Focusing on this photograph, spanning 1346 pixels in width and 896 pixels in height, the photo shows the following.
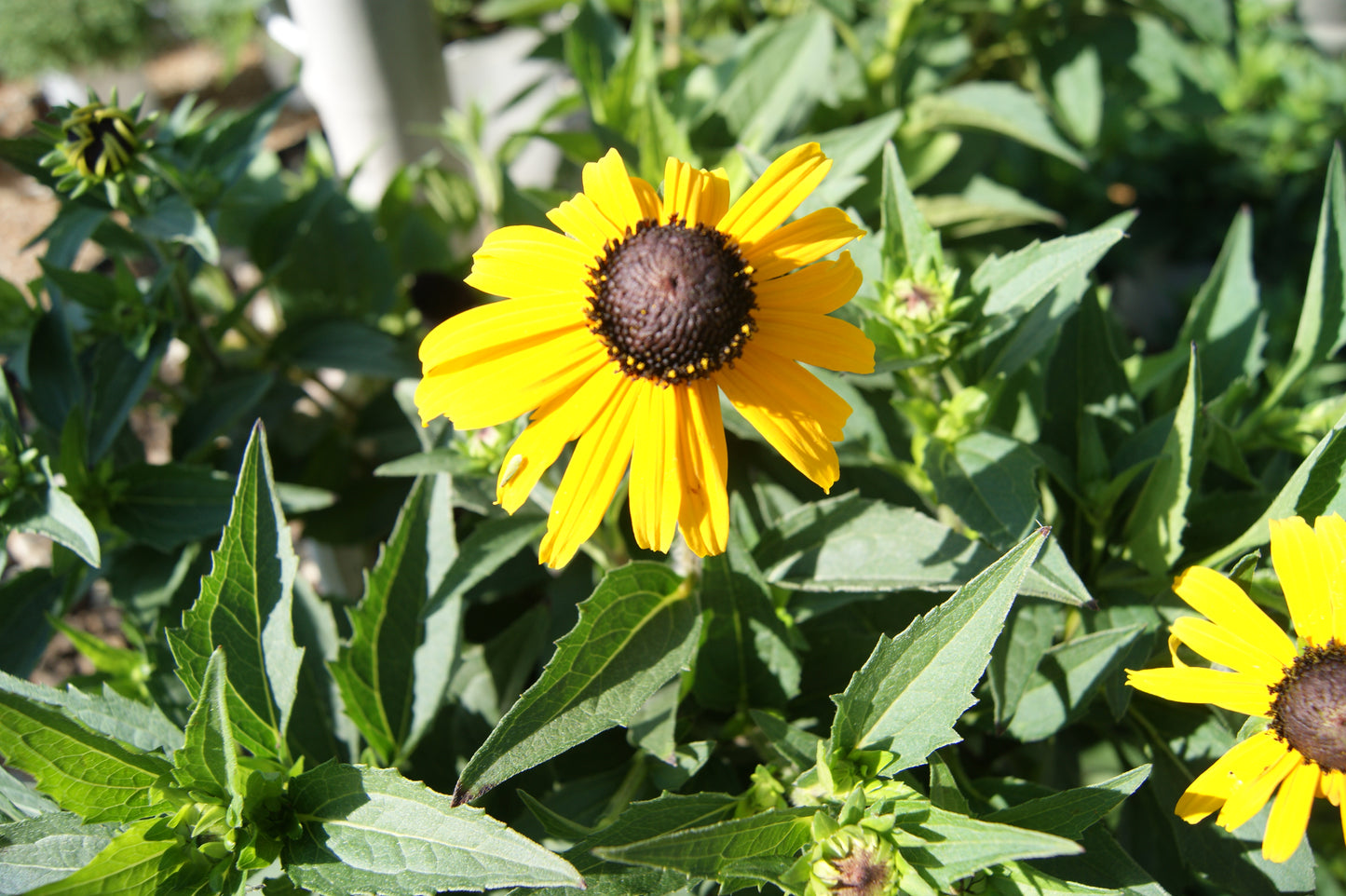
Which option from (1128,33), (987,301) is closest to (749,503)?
(987,301)

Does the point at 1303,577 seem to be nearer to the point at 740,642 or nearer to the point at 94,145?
the point at 740,642

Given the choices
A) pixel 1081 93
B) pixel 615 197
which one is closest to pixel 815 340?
pixel 615 197

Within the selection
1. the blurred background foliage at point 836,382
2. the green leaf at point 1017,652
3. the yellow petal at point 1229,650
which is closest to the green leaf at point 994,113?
the blurred background foliage at point 836,382

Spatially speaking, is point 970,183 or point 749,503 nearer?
point 749,503

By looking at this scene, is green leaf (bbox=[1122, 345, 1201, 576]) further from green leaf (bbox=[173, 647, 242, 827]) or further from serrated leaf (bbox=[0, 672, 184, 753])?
serrated leaf (bbox=[0, 672, 184, 753])

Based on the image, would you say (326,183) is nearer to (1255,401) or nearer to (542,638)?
(542,638)
